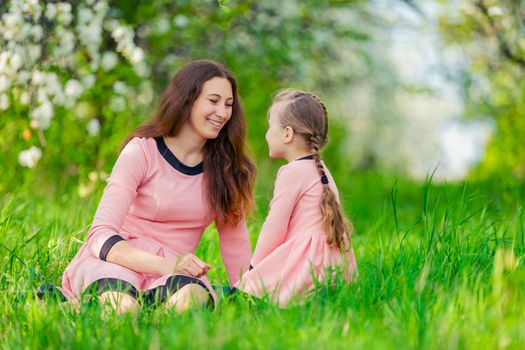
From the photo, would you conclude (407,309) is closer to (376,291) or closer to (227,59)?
(376,291)

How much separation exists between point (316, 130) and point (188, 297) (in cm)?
83

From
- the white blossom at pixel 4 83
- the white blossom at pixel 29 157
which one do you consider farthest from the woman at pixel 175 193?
the white blossom at pixel 4 83

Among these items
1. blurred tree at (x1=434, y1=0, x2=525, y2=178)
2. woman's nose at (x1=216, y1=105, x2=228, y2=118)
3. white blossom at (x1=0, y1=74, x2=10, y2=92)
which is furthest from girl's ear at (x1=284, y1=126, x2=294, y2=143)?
blurred tree at (x1=434, y1=0, x2=525, y2=178)

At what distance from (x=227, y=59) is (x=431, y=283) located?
541cm

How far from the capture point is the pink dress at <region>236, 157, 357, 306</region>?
2.88 metres

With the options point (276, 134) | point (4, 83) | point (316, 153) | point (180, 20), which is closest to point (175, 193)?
point (276, 134)

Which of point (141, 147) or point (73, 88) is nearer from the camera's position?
point (141, 147)

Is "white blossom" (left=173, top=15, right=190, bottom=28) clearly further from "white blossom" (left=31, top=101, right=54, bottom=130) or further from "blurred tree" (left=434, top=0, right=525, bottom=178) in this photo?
"blurred tree" (left=434, top=0, right=525, bottom=178)

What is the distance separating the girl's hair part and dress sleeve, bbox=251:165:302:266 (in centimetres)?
11

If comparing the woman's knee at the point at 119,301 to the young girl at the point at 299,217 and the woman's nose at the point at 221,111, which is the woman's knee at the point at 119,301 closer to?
the young girl at the point at 299,217

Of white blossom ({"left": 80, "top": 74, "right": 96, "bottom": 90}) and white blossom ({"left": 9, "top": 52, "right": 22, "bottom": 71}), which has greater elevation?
white blossom ({"left": 9, "top": 52, "right": 22, "bottom": 71})

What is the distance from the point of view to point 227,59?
774cm

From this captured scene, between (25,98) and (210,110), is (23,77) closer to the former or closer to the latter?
(25,98)

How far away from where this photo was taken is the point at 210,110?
320 cm
